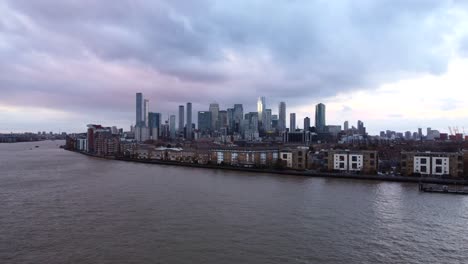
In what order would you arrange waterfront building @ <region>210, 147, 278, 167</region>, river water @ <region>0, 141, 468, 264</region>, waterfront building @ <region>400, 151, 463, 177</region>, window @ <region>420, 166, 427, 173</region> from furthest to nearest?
waterfront building @ <region>210, 147, 278, 167</region>
window @ <region>420, 166, 427, 173</region>
waterfront building @ <region>400, 151, 463, 177</region>
river water @ <region>0, 141, 468, 264</region>

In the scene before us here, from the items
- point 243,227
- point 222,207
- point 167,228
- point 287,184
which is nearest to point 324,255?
point 243,227

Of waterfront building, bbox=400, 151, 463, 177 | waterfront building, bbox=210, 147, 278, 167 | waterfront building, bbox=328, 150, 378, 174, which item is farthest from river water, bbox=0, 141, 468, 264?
waterfront building, bbox=210, 147, 278, 167

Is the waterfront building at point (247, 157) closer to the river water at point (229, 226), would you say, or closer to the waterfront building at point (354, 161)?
the waterfront building at point (354, 161)

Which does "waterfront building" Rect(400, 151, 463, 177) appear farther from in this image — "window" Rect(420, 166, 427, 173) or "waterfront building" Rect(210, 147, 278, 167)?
"waterfront building" Rect(210, 147, 278, 167)

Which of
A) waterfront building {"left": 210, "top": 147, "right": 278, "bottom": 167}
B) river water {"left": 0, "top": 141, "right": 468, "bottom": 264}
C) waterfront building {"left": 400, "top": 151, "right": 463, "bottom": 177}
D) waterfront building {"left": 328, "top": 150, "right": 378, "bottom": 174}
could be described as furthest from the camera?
waterfront building {"left": 210, "top": 147, "right": 278, "bottom": 167}

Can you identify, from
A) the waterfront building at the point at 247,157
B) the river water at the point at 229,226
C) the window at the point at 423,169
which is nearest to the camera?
the river water at the point at 229,226

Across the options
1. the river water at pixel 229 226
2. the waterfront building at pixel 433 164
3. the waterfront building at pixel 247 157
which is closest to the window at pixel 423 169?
the waterfront building at pixel 433 164

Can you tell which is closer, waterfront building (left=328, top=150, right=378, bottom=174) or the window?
the window

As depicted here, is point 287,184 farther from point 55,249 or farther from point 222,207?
point 55,249

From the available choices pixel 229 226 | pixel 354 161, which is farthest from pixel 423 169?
pixel 229 226
